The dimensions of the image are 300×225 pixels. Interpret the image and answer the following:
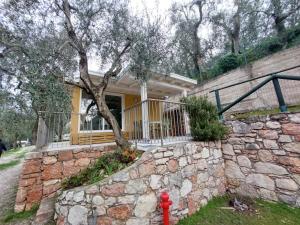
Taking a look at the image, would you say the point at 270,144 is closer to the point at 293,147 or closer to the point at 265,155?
the point at 265,155

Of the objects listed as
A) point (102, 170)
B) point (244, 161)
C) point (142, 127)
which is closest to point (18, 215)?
point (102, 170)

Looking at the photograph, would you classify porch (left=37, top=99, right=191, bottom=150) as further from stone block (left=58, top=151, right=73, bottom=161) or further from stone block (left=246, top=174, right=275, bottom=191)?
stone block (left=246, top=174, right=275, bottom=191)

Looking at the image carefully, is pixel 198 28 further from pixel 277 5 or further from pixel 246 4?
pixel 277 5

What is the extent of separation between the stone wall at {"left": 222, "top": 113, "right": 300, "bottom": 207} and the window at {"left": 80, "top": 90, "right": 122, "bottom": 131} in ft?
14.5

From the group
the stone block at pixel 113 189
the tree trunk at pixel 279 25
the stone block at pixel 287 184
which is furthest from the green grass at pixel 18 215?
the tree trunk at pixel 279 25

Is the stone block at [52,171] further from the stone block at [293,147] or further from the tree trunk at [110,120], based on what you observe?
the stone block at [293,147]

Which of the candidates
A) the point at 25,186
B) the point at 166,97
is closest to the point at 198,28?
the point at 166,97

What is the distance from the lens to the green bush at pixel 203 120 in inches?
175

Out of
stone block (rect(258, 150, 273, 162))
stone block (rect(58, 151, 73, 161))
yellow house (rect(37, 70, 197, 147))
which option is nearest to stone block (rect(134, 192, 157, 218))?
yellow house (rect(37, 70, 197, 147))

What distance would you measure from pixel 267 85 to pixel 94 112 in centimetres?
692

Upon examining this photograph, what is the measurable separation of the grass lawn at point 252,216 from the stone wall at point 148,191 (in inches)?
8.6

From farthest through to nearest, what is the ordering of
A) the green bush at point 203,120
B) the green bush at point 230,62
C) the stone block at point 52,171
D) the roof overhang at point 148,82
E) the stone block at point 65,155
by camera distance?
the green bush at point 230,62 < the roof overhang at point 148,82 < the green bush at point 203,120 < the stone block at point 65,155 < the stone block at point 52,171

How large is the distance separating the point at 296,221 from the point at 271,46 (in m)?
8.76

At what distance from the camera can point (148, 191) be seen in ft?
10.8
